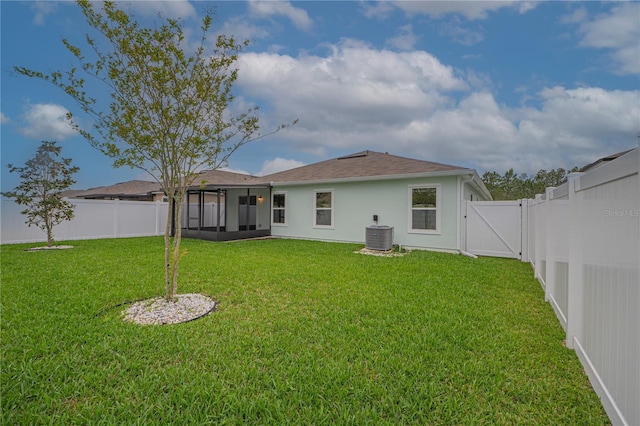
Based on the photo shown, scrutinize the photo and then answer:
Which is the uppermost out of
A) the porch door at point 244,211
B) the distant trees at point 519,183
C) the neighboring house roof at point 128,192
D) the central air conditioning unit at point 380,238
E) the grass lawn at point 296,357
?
the distant trees at point 519,183

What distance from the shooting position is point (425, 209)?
9789 millimetres

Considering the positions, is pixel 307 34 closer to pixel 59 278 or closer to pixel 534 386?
pixel 59 278

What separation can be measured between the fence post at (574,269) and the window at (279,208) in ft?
36.0

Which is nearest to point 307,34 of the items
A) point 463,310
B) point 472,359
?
point 463,310

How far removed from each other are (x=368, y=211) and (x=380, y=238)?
1703 mm

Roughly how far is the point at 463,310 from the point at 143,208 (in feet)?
46.3

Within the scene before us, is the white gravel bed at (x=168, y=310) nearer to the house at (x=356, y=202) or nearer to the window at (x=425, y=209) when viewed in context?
the house at (x=356, y=202)

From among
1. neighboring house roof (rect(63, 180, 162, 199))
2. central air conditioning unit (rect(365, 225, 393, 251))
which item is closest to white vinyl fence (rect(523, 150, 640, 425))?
central air conditioning unit (rect(365, 225, 393, 251))

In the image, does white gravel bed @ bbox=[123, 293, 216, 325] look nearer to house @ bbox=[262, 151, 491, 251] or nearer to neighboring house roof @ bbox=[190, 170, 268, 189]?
neighboring house roof @ bbox=[190, 170, 268, 189]

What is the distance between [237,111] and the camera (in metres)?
4.35

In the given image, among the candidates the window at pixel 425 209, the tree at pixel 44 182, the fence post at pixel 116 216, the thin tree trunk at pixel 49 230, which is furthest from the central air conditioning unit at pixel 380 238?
the fence post at pixel 116 216

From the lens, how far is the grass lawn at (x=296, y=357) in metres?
2.01

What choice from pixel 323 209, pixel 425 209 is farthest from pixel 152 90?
pixel 323 209

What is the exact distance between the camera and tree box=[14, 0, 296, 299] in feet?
11.9
